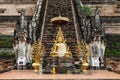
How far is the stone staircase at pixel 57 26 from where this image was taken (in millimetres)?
18345

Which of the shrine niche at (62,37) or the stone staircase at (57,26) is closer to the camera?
the shrine niche at (62,37)

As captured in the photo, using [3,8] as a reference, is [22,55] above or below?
below

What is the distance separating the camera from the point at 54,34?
19.0m

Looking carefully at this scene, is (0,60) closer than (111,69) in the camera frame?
No

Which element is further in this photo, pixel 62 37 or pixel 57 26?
pixel 57 26

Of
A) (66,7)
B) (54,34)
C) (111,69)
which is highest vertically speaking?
(66,7)

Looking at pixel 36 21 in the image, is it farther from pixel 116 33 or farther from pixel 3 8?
pixel 3 8

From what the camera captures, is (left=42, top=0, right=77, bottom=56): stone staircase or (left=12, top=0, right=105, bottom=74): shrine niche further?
(left=42, top=0, right=77, bottom=56): stone staircase

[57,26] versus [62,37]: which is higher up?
[57,26]

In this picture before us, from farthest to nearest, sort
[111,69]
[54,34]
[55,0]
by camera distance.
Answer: [55,0]
[54,34]
[111,69]

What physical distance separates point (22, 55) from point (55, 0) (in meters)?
6.59

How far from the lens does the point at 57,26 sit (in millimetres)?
19328

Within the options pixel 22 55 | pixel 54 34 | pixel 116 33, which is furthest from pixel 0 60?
pixel 116 33

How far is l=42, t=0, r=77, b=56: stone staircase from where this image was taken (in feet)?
60.2
